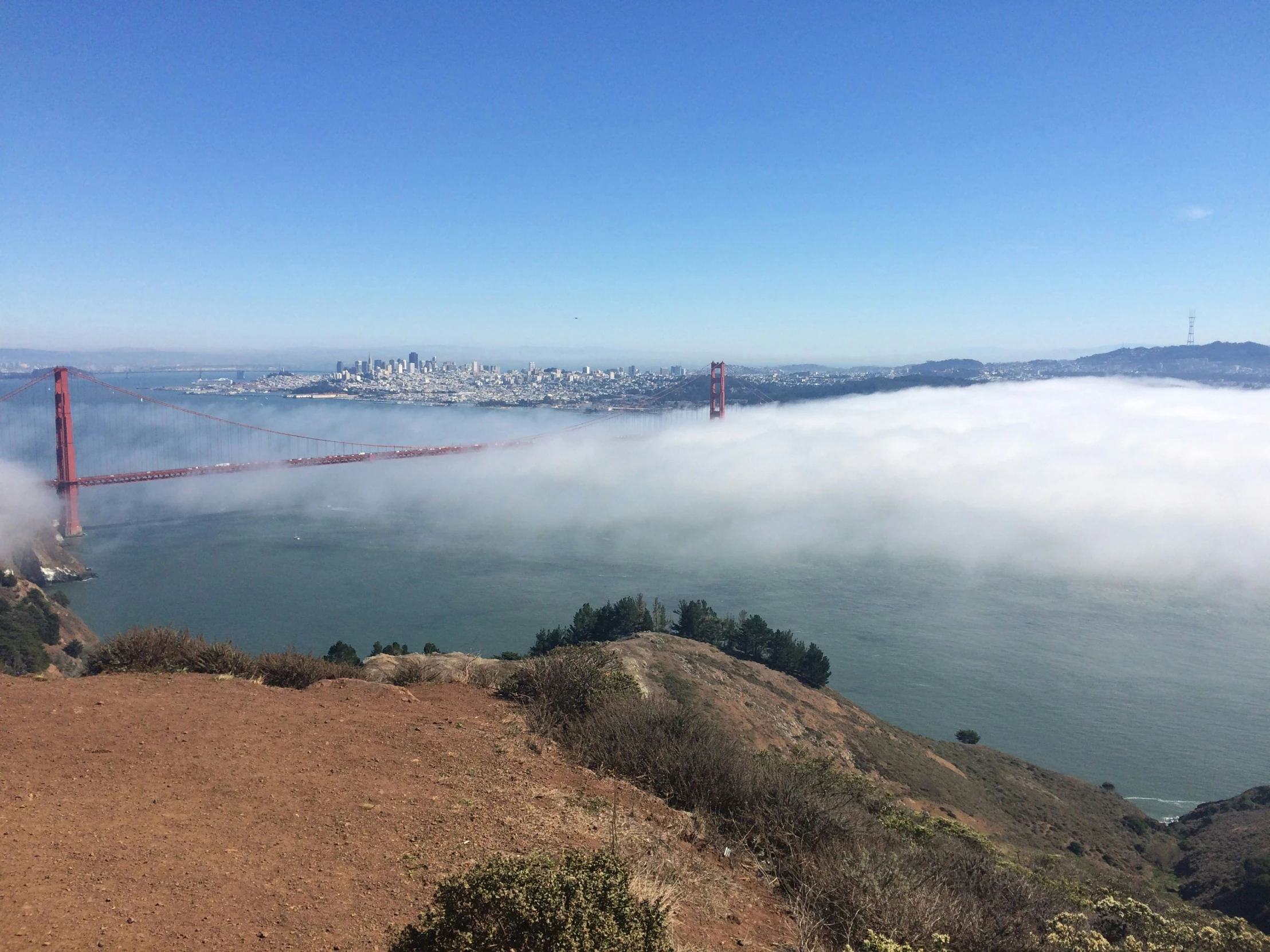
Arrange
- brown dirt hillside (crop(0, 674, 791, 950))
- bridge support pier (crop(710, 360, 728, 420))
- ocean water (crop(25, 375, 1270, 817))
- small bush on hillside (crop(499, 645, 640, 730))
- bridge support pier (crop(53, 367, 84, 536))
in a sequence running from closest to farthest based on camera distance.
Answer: brown dirt hillside (crop(0, 674, 791, 950)) → small bush on hillside (crop(499, 645, 640, 730)) → ocean water (crop(25, 375, 1270, 817)) → bridge support pier (crop(53, 367, 84, 536)) → bridge support pier (crop(710, 360, 728, 420))

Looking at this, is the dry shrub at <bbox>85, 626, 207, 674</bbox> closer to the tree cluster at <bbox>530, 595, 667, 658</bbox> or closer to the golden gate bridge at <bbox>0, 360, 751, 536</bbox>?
the tree cluster at <bbox>530, 595, 667, 658</bbox>

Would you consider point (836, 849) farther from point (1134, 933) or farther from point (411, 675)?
point (411, 675)

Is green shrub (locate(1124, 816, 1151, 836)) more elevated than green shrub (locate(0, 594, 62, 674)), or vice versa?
green shrub (locate(0, 594, 62, 674))

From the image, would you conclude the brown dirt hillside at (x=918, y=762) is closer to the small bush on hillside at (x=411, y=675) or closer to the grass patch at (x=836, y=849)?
the small bush on hillside at (x=411, y=675)

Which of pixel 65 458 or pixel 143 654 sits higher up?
pixel 143 654

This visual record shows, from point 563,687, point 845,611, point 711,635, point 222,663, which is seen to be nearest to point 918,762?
point 711,635

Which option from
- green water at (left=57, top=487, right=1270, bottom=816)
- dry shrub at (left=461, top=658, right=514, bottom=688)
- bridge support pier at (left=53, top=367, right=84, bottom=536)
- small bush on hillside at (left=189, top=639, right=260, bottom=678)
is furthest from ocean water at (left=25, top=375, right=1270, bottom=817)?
small bush on hillside at (left=189, top=639, right=260, bottom=678)
